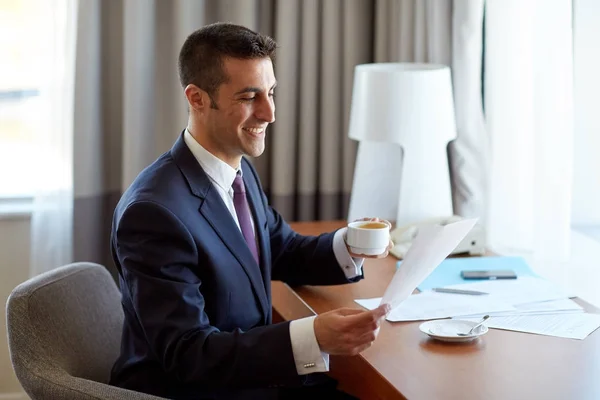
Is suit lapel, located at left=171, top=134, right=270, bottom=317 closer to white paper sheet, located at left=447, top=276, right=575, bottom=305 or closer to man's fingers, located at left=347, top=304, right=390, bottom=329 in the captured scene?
man's fingers, located at left=347, top=304, right=390, bottom=329

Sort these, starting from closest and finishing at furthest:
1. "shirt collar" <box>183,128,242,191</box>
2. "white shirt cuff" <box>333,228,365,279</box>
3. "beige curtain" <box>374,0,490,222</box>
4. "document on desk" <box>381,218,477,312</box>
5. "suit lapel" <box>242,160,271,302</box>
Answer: "document on desk" <box>381,218,477,312</box> < "shirt collar" <box>183,128,242,191</box> < "suit lapel" <box>242,160,271,302</box> < "white shirt cuff" <box>333,228,365,279</box> < "beige curtain" <box>374,0,490,222</box>

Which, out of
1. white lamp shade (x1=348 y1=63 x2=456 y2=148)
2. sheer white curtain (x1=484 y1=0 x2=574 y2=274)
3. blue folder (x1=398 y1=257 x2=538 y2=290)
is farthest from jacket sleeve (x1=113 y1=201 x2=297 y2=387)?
sheer white curtain (x1=484 y1=0 x2=574 y2=274)

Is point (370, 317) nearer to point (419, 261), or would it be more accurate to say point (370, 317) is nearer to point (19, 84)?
point (419, 261)

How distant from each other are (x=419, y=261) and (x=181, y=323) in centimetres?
46

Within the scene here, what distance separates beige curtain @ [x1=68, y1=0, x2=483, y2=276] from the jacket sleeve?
1.33 meters

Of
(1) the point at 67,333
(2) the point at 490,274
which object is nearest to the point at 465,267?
(2) the point at 490,274

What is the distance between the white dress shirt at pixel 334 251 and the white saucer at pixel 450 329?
28 cm

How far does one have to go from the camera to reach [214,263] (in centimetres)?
172

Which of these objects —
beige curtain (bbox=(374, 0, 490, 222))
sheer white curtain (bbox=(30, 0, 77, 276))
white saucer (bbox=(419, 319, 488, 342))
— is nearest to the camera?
white saucer (bbox=(419, 319, 488, 342))

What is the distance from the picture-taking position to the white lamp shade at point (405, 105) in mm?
2498

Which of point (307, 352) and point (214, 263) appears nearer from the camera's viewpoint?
point (307, 352)

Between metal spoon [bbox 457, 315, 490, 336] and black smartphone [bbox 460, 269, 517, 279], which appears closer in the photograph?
metal spoon [bbox 457, 315, 490, 336]

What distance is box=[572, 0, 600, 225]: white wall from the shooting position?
243 centimetres

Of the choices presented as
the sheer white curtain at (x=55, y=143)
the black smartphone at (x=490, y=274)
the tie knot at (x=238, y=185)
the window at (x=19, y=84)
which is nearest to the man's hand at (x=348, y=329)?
the tie knot at (x=238, y=185)
